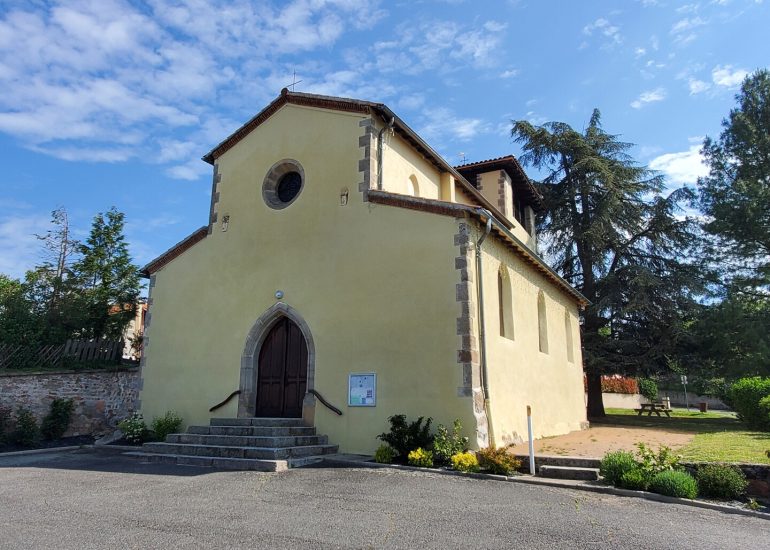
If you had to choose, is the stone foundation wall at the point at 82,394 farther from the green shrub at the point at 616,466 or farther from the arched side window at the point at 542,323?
the green shrub at the point at 616,466

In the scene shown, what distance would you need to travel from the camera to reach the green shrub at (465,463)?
896 cm

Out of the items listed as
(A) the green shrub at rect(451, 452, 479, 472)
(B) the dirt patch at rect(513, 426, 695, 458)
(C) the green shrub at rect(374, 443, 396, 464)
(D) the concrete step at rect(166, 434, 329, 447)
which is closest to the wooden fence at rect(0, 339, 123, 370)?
(D) the concrete step at rect(166, 434, 329, 447)

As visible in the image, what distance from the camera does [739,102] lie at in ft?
72.4

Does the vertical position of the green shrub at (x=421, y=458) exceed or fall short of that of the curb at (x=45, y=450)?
it exceeds it

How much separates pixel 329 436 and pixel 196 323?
16.5 ft

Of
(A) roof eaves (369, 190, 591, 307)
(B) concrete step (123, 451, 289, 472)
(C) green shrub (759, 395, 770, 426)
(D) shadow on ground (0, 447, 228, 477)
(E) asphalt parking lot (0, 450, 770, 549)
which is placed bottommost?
(E) asphalt parking lot (0, 450, 770, 549)


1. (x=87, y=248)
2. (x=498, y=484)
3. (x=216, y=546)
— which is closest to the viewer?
(x=216, y=546)

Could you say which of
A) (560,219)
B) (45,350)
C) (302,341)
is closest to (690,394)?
(560,219)

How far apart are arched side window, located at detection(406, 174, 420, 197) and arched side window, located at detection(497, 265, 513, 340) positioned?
10.6 ft

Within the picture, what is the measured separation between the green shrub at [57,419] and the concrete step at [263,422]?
528 centimetres

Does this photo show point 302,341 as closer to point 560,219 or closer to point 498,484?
point 498,484

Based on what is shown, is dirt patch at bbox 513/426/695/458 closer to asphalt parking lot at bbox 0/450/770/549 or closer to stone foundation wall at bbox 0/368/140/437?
asphalt parking lot at bbox 0/450/770/549

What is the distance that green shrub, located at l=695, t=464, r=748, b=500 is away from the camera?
23.6ft

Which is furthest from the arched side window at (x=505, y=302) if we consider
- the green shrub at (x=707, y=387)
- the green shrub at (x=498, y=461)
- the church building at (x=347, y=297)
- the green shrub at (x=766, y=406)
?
the green shrub at (x=707, y=387)
